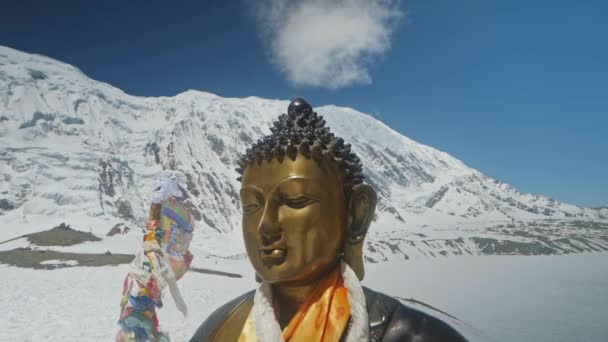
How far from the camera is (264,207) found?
64.5 inches

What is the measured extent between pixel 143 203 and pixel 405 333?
6664cm

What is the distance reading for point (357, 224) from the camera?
175 centimetres

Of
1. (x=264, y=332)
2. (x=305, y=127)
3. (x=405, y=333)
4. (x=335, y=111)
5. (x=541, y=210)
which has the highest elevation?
(x=335, y=111)

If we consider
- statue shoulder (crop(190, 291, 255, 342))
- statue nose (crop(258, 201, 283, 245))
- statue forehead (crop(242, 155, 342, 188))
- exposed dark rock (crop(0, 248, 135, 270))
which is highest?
statue forehead (crop(242, 155, 342, 188))

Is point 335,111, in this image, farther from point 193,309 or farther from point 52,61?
point 193,309

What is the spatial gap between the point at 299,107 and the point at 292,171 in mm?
377

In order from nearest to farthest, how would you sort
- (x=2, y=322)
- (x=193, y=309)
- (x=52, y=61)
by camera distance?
(x=2, y=322) → (x=193, y=309) → (x=52, y=61)

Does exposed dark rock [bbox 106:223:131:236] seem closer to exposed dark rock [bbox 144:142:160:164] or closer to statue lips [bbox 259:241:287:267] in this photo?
exposed dark rock [bbox 144:142:160:164]

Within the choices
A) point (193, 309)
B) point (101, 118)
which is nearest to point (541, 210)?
point (101, 118)

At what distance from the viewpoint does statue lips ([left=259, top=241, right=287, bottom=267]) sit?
1577mm

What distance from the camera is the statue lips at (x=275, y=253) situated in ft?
5.17

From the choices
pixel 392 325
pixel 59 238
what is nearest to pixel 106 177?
pixel 59 238

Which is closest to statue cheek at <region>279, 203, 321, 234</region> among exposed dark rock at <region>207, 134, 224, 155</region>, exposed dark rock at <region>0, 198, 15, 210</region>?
exposed dark rock at <region>0, 198, 15, 210</region>

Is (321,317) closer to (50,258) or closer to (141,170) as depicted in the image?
(50,258)
